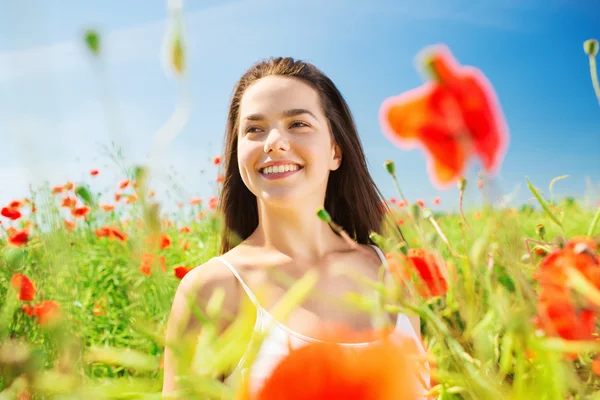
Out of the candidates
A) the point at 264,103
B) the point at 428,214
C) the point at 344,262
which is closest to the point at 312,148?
the point at 264,103

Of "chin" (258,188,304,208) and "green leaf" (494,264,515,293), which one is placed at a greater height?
"chin" (258,188,304,208)

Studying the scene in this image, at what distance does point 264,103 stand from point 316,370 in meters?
1.07

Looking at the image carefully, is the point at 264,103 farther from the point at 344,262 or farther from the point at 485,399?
the point at 485,399

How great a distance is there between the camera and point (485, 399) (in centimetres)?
23

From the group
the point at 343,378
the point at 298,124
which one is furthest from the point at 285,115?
the point at 343,378

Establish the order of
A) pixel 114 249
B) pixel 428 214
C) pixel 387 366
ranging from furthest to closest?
pixel 114 249
pixel 428 214
pixel 387 366

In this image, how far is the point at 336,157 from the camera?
143cm

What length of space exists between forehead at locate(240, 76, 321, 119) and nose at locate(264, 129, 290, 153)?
0.29ft

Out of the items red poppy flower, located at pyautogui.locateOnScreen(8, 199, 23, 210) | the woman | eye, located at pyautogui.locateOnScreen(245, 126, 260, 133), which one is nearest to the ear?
the woman

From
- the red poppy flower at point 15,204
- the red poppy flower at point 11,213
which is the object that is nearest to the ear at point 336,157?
the red poppy flower at point 11,213

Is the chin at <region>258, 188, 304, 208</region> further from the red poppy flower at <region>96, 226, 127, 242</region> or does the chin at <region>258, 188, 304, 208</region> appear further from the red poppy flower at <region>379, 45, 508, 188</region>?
the red poppy flower at <region>379, 45, 508, 188</region>

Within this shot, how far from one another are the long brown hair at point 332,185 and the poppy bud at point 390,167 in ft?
2.98

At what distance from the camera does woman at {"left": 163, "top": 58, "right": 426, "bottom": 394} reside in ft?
3.74

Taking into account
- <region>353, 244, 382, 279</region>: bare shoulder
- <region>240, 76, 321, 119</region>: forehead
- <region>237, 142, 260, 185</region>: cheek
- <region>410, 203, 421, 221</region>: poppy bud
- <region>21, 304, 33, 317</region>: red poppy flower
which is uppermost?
<region>240, 76, 321, 119</region>: forehead
